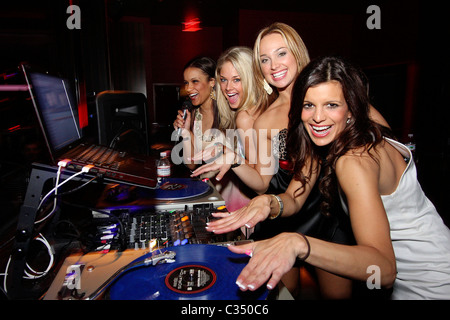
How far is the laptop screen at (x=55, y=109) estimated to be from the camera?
2.77 feet

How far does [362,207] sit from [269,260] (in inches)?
15.7

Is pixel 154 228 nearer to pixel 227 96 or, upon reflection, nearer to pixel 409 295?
pixel 409 295

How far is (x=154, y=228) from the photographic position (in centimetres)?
107

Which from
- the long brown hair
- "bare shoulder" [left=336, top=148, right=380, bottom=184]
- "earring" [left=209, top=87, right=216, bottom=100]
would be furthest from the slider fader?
"earring" [left=209, top=87, right=216, bottom=100]

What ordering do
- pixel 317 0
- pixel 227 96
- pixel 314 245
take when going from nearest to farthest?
1. pixel 314 245
2. pixel 227 96
3. pixel 317 0

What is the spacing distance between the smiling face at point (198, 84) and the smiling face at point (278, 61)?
88cm

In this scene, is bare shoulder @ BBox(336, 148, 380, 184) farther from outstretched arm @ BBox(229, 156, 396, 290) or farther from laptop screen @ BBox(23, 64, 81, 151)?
laptop screen @ BBox(23, 64, 81, 151)

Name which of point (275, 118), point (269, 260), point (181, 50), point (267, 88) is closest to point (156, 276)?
point (269, 260)

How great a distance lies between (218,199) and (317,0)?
6.21 metres

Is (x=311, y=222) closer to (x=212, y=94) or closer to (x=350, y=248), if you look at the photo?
(x=350, y=248)

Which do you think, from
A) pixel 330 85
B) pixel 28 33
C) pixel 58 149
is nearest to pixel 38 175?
pixel 58 149

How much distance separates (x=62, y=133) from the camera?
1.09 m

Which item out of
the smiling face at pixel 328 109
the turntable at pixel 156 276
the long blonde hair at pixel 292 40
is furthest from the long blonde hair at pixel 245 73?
the turntable at pixel 156 276

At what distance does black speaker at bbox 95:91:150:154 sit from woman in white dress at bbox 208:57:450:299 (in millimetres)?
1168
